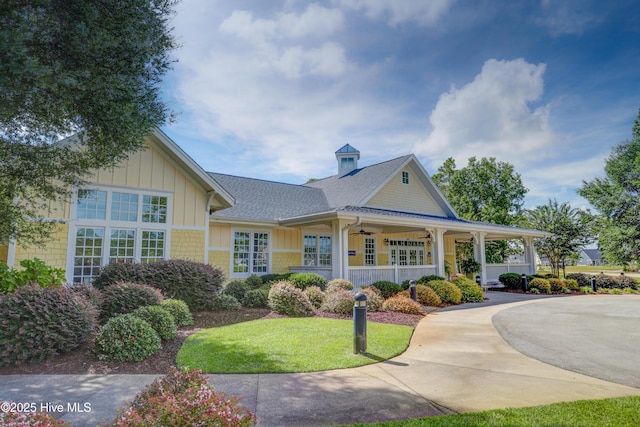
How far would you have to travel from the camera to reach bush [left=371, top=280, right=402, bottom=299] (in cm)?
1330

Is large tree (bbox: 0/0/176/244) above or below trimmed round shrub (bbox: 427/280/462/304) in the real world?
above

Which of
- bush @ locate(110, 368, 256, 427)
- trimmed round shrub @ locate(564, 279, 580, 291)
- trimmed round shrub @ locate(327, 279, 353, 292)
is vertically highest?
trimmed round shrub @ locate(327, 279, 353, 292)

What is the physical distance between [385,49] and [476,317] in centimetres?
902

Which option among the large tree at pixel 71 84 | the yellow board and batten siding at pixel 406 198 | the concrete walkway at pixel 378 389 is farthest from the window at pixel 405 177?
the large tree at pixel 71 84

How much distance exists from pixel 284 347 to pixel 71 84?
547 centimetres

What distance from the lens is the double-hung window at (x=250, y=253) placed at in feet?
48.0

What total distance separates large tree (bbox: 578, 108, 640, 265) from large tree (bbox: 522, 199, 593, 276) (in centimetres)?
258

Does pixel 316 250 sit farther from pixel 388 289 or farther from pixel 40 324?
pixel 40 324

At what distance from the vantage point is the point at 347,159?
22.8m

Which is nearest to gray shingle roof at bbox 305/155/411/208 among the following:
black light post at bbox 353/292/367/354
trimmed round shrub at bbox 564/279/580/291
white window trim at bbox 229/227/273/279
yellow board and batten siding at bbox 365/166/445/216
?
yellow board and batten siding at bbox 365/166/445/216

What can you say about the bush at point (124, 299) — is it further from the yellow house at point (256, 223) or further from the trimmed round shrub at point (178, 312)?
the yellow house at point (256, 223)

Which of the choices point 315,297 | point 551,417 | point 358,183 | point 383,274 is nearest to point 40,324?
point 551,417

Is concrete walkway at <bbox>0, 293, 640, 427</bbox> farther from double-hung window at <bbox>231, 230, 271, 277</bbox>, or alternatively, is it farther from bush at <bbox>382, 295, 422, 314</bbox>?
double-hung window at <bbox>231, 230, 271, 277</bbox>

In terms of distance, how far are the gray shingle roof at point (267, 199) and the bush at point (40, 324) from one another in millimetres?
8049
